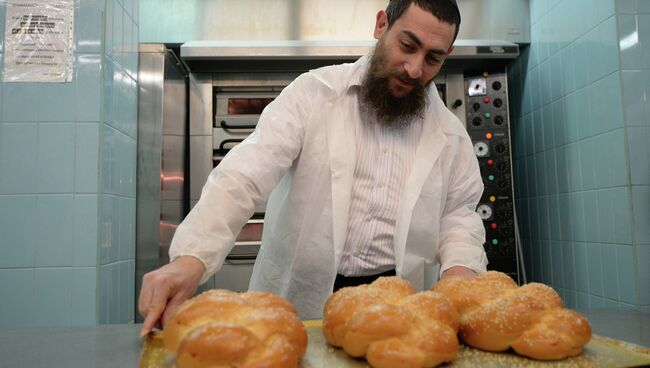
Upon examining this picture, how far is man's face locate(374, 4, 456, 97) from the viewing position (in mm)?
1400

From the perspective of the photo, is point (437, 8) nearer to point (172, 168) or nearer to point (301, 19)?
point (301, 19)

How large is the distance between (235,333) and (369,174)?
945mm

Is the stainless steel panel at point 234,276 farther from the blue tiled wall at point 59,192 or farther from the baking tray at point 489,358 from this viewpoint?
the baking tray at point 489,358

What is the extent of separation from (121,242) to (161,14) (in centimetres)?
140

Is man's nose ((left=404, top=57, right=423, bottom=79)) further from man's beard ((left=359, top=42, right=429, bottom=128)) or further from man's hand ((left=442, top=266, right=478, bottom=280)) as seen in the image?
man's hand ((left=442, top=266, right=478, bottom=280))

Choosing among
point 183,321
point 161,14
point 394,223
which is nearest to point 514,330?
point 183,321

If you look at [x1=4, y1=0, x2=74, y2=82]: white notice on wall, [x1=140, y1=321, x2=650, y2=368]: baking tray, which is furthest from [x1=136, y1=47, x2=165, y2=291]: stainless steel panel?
→ [x1=140, y1=321, x2=650, y2=368]: baking tray

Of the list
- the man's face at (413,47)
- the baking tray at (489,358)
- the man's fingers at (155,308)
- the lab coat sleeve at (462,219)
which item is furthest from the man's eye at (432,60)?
the man's fingers at (155,308)

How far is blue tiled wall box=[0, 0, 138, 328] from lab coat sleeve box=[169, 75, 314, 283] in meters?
0.83

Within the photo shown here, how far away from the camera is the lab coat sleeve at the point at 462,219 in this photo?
1.45 meters

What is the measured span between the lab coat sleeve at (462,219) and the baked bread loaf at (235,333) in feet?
2.57

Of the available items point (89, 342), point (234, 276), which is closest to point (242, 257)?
point (234, 276)

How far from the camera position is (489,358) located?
32.3 inches

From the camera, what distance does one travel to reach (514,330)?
2.69 feet
